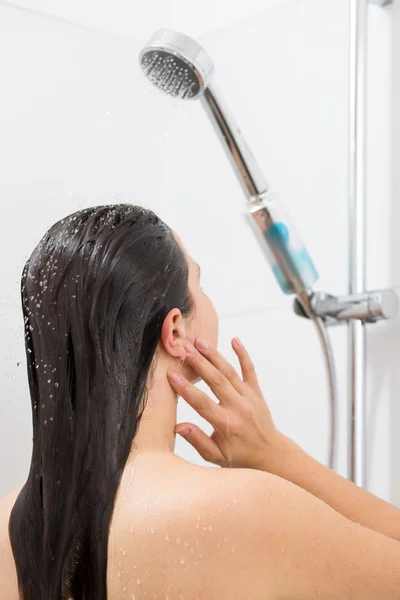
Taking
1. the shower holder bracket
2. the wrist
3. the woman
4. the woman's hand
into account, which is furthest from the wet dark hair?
the shower holder bracket

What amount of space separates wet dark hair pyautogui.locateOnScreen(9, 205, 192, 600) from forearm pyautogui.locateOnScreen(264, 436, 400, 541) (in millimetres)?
268

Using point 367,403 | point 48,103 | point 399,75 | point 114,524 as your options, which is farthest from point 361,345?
point 48,103

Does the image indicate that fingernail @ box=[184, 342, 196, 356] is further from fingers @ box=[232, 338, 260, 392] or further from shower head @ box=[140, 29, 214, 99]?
shower head @ box=[140, 29, 214, 99]

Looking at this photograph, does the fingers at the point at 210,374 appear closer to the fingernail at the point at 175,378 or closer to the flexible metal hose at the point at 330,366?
the fingernail at the point at 175,378

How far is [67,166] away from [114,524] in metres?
0.83

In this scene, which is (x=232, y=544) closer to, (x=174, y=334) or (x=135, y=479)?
(x=135, y=479)

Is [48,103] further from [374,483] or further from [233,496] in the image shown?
[233,496]

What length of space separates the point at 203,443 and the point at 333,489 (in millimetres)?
173

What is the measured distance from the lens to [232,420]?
1.12 metres

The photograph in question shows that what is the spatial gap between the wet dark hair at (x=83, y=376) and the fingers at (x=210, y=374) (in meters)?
0.07

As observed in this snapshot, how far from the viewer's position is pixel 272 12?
5.27ft

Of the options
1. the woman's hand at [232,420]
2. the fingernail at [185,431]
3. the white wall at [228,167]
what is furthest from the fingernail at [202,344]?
the white wall at [228,167]

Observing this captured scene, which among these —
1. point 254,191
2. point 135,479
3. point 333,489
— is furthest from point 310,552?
point 254,191

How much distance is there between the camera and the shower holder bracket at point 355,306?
128 cm
